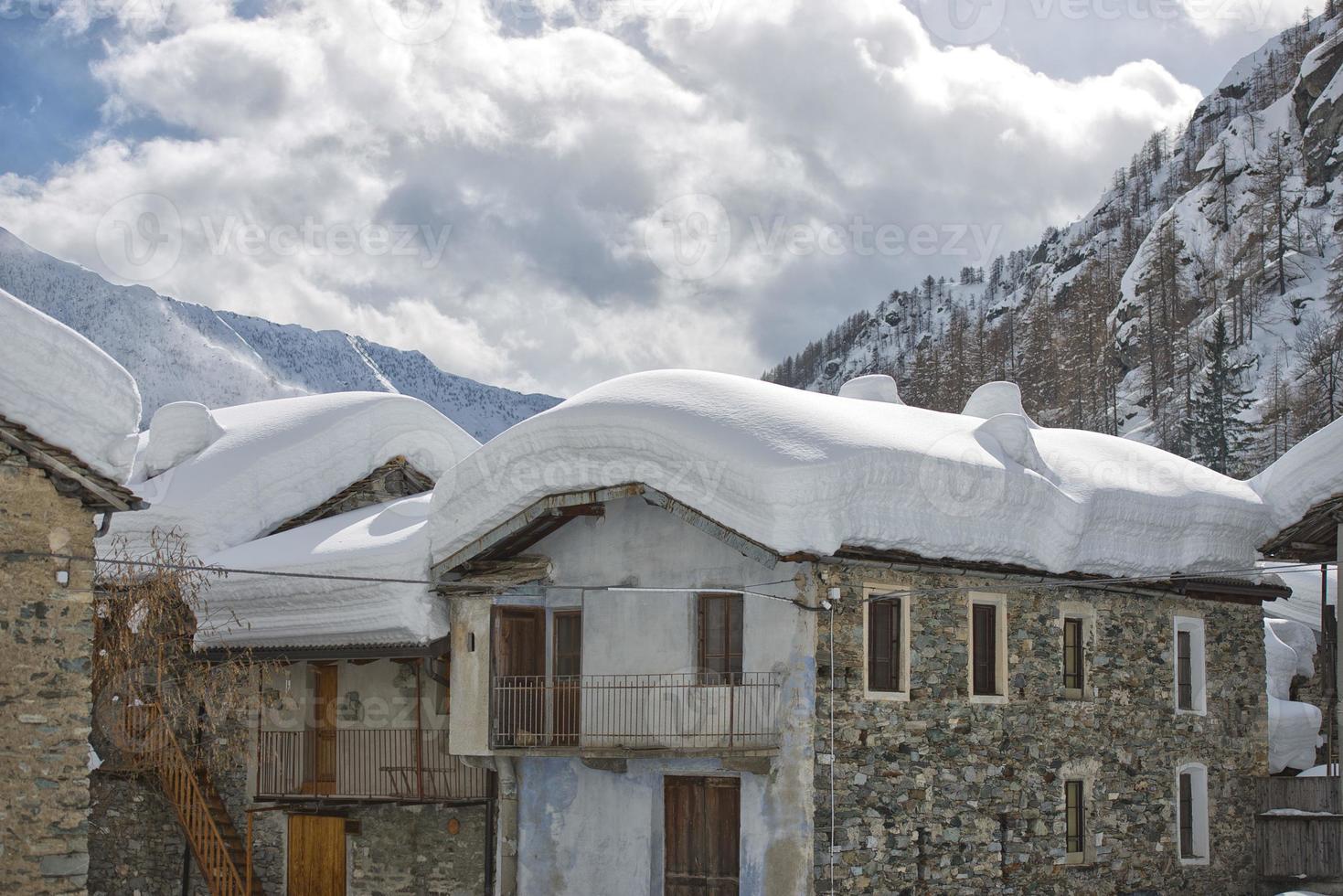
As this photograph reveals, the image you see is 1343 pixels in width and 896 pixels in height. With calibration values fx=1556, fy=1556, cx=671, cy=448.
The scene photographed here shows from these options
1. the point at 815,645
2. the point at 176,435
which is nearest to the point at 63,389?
the point at 815,645

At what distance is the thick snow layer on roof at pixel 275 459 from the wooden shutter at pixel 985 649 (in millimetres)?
10928

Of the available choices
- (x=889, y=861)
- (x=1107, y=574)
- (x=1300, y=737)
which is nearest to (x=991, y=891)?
(x=889, y=861)

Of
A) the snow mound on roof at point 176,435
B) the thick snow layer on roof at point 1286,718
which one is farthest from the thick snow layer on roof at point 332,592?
the thick snow layer on roof at point 1286,718

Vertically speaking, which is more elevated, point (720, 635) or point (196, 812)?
point (720, 635)

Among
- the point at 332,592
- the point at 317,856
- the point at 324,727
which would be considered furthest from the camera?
the point at 324,727

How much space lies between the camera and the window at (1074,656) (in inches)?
908

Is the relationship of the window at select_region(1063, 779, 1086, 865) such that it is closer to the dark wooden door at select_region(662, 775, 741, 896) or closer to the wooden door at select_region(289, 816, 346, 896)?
the dark wooden door at select_region(662, 775, 741, 896)

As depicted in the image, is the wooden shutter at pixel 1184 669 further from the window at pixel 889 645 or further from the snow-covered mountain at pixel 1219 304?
the snow-covered mountain at pixel 1219 304

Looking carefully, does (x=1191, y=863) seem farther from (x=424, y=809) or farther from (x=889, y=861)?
(x=424, y=809)

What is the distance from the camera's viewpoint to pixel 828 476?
63.4 ft

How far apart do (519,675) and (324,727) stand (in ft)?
15.0

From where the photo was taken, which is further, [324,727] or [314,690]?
[314,690]

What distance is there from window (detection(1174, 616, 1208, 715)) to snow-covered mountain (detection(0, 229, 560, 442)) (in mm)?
69468

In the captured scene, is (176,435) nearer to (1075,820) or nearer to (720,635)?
(720,635)
